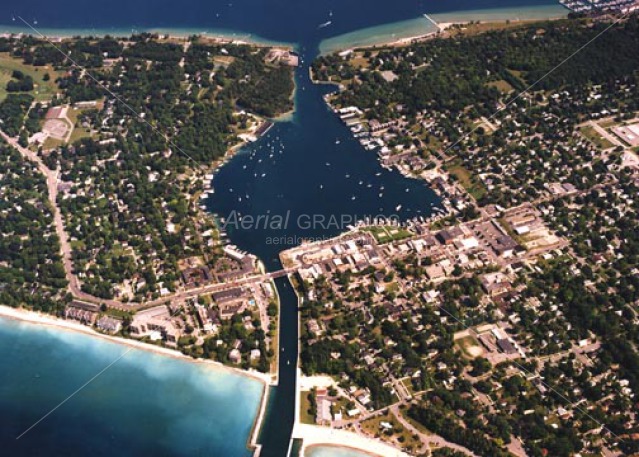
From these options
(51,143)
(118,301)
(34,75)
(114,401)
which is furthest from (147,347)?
(34,75)

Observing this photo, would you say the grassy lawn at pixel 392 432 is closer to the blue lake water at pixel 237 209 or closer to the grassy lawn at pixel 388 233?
the blue lake water at pixel 237 209

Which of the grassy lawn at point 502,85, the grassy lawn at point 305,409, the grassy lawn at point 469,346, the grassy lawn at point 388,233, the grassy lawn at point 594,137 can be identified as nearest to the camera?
the grassy lawn at point 305,409

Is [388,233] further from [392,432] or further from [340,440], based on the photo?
[340,440]

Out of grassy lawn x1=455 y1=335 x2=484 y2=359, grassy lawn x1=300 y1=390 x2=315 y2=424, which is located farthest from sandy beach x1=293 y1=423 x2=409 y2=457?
grassy lawn x1=455 y1=335 x2=484 y2=359

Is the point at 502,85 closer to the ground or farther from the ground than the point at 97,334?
farther from the ground

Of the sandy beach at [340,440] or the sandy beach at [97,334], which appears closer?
the sandy beach at [340,440]

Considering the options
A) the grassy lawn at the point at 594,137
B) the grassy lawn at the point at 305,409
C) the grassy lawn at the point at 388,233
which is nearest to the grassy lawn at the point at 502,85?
the grassy lawn at the point at 594,137

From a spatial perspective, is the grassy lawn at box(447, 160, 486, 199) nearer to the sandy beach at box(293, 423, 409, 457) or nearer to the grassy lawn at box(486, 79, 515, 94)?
the grassy lawn at box(486, 79, 515, 94)
